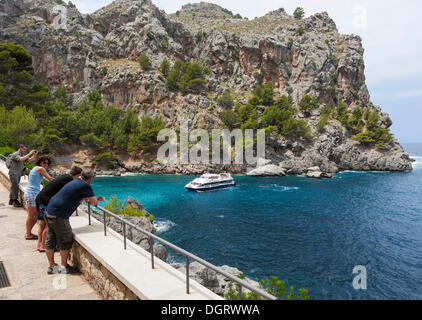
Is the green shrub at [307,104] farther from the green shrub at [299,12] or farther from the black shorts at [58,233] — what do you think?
the black shorts at [58,233]

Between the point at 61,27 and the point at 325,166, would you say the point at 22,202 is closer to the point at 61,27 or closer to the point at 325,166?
the point at 325,166

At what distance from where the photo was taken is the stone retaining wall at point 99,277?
4346 mm

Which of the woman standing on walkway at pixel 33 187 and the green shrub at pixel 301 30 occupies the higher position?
the green shrub at pixel 301 30

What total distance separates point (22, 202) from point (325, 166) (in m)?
65.2

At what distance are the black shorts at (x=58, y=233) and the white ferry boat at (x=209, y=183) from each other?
1349 inches

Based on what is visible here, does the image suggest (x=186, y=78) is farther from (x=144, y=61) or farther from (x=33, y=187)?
(x=33, y=187)

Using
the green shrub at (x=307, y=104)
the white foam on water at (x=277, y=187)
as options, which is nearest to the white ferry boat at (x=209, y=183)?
the white foam on water at (x=277, y=187)

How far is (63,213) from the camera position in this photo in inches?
203

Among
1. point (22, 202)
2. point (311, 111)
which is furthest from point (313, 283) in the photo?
point (311, 111)

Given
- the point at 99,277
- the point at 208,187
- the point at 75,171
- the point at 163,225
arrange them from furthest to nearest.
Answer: the point at 208,187 < the point at 163,225 < the point at 75,171 < the point at 99,277

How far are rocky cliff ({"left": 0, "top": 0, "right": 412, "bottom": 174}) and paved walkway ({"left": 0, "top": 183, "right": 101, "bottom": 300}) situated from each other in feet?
164

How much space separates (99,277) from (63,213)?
1645 mm

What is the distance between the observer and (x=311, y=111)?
3189 inches

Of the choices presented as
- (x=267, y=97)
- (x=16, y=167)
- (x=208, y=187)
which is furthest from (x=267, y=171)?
(x=16, y=167)
